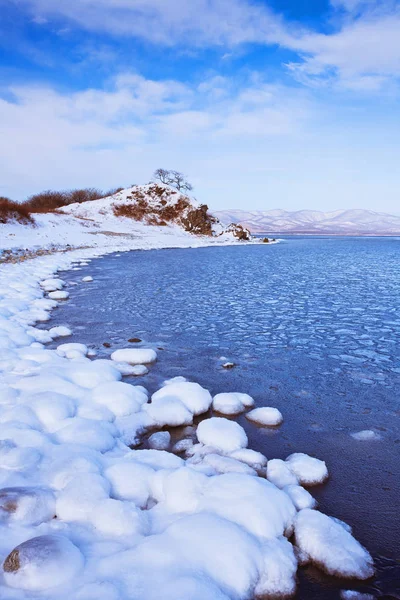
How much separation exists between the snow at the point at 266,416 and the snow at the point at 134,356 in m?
2.18

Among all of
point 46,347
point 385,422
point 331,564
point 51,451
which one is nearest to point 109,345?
point 46,347

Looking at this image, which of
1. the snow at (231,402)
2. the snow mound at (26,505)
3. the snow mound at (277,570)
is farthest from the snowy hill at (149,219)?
the snow mound at (277,570)

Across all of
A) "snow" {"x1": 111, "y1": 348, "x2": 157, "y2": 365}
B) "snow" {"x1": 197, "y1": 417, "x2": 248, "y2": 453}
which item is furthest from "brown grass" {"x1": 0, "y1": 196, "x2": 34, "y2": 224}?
"snow" {"x1": 197, "y1": 417, "x2": 248, "y2": 453}

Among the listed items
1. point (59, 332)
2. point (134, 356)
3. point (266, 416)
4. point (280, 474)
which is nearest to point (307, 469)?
point (280, 474)

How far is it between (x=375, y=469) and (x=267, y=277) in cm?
1334

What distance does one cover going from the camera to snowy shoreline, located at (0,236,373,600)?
7.47ft

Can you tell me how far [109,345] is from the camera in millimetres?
7090

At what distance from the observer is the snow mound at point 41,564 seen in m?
2.16

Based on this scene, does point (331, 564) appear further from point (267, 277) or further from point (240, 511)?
point (267, 277)

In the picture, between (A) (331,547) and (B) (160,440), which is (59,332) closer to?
(B) (160,440)

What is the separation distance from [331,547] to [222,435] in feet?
4.73

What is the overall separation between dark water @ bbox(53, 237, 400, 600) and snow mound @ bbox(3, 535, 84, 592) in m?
1.31

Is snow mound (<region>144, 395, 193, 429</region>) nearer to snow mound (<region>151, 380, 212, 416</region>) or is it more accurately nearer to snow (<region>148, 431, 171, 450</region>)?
snow mound (<region>151, 380, 212, 416</region>)

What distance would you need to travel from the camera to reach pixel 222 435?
3920 millimetres
